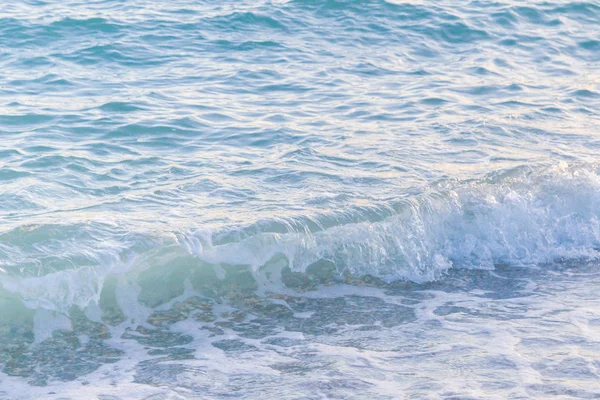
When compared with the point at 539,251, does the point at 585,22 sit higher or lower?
higher

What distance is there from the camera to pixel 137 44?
1162cm

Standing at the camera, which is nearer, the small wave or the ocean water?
the ocean water

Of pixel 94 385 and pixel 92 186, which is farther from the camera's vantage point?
pixel 92 186

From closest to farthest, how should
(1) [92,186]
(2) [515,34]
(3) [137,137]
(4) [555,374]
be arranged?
(4) [555,374], (1) [92,186], (3) [137,137], (2) [515,34]

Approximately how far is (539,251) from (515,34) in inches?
278

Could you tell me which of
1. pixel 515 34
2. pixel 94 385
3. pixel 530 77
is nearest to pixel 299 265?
pixel 94 385

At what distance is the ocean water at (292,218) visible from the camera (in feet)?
15.7

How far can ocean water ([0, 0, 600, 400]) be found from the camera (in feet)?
15.7

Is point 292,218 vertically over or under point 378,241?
over

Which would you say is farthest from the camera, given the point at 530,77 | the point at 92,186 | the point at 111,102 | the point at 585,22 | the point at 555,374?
the point at 585,22

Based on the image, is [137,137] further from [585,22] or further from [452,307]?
[585,22]

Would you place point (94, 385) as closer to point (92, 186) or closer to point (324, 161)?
point (92, 186)

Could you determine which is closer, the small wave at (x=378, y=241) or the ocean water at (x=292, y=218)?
the ocean water at (x=292, y=218)

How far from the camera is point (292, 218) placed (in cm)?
662
